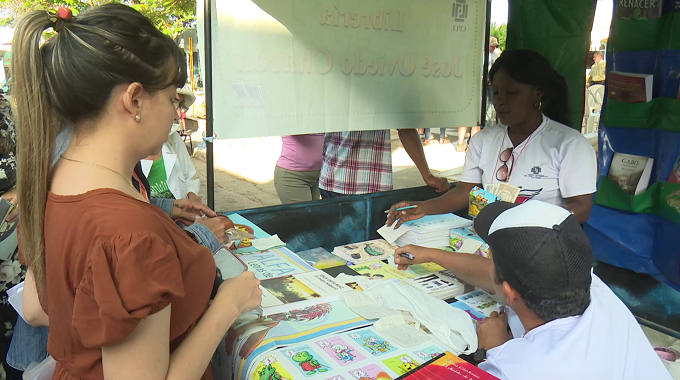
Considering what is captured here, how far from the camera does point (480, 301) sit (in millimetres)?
1562

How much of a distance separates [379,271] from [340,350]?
0.61m

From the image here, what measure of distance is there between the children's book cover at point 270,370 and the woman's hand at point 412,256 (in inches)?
28.1

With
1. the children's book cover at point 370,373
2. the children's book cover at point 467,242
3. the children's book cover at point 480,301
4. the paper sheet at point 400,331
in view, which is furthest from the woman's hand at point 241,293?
the children's book cover at point 467,242

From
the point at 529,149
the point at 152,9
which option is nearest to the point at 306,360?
the point at 529,149

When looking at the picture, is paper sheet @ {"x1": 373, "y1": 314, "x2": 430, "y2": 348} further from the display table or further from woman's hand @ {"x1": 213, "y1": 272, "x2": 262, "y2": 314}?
woman's hand @ {"x1": 213, "y1": 272, "x2": 262, "y2": 314}

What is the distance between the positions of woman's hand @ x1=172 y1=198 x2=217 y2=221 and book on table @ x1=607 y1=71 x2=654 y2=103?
244 centimetres

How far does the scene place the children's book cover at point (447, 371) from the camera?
42.8 inches

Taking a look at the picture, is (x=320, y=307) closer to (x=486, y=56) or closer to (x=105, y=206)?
(x=105, y=206)

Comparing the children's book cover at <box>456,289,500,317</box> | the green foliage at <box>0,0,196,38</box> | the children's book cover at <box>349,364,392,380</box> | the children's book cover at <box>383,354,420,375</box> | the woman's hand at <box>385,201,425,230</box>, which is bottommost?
the children's book cover at <box>456,289,500,317</box>

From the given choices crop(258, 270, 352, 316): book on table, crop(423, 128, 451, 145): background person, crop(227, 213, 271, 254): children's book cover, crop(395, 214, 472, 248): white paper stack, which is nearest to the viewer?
crop(258, 270, 352, 316): book on table

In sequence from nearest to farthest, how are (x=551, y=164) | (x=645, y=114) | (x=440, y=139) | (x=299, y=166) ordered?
1. (x=551, y=164)
2. (x=645, y=114)
3. (x=299, y=166)
4. (x=440, y=139)

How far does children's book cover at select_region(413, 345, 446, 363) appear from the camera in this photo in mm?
1192

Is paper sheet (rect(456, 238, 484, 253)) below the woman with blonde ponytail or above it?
below

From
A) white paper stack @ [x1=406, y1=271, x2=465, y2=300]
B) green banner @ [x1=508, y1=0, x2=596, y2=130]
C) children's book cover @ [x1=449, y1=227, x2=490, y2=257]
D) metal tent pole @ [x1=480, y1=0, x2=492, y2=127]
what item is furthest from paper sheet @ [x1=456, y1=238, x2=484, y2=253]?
green banner @ [x1=508, y1=0, x2=596, y2=130]
